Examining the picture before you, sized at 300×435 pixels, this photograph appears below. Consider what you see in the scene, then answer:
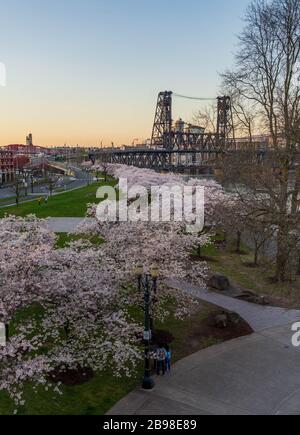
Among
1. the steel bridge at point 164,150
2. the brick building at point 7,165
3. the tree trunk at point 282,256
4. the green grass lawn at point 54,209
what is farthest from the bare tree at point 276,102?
the brick building at point 7,165

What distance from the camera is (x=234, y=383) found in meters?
14.3

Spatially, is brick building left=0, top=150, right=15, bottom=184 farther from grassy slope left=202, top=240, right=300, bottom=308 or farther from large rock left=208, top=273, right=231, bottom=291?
large rock left=208, top=273, right=231, bottom=291

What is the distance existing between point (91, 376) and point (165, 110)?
151 metres

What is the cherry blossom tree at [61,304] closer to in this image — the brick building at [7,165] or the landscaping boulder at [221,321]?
the landscaping boulder at [221,321]

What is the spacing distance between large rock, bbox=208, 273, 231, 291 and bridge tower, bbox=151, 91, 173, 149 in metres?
123

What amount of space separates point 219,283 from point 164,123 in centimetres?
14038

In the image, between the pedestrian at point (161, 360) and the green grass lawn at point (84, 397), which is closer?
the green grass lawn at point (84, 397)

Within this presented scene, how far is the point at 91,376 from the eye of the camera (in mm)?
14844

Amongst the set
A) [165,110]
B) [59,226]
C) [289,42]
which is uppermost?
[165,110]

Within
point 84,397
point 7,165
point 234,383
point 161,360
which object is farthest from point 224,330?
point 7,165

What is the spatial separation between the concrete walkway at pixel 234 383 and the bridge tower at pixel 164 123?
130980 millimetres

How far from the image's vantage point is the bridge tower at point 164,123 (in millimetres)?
149188
